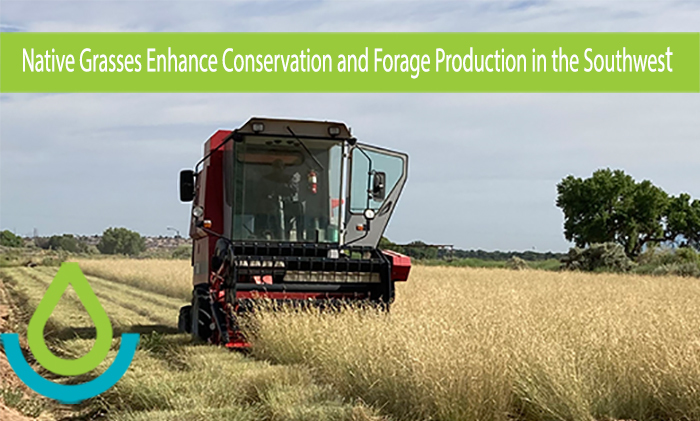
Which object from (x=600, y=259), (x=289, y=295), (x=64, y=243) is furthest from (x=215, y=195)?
(x=64, y=243)

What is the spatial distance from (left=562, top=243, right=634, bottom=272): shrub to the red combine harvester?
34.8m

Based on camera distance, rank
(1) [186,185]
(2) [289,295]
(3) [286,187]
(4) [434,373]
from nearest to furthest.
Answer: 1. (4) [434,373]
2. (2) [289,295]
3. (1) [186,185]
4. (3) [286,187]

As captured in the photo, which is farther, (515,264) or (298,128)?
(515,264)

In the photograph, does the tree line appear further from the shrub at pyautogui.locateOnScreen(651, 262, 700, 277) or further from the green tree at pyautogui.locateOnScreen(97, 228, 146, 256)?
the shrub at pyautogui.locateOnScreen(651, 262, 700, 277)

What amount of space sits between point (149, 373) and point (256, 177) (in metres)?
4.46

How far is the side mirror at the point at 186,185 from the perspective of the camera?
13.1 meters

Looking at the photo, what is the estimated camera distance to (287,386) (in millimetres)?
8305

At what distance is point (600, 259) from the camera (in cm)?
4772

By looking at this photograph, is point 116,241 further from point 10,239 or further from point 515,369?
point 515,369

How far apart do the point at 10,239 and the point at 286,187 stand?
99.0 meters

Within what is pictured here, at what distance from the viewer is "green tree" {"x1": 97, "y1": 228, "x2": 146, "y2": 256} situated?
4670 inches

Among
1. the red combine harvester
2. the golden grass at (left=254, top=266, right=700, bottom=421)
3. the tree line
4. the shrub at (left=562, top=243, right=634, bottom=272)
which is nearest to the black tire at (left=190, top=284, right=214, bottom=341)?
the red combine harvester

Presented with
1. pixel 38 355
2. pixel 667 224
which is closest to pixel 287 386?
pixel 38 355

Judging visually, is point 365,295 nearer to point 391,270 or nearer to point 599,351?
point 391,270
